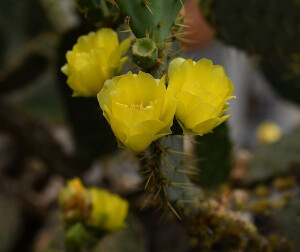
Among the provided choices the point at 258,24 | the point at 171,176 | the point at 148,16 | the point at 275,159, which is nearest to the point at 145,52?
the point at 148,16

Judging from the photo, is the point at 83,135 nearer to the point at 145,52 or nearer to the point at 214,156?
the point at 214,156

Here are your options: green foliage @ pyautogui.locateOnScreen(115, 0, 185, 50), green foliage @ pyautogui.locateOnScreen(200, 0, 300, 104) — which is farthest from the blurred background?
green foliage @ pyautogui.locateOnScreen(115, 0, 185, 50)

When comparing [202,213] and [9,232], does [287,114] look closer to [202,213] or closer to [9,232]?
[9,232]

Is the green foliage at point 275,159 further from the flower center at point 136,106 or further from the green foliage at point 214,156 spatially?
the flower center at point 136,106

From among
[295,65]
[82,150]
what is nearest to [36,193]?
[82,150]

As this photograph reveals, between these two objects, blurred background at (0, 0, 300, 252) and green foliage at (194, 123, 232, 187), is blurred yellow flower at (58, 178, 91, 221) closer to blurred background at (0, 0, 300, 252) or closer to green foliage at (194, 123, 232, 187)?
blurred background at (0, 0, 300, 252)

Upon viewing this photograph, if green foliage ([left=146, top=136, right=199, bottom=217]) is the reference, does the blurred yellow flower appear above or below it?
below
